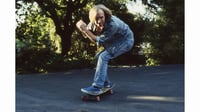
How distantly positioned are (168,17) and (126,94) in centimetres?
545

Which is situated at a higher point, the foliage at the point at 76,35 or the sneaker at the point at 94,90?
the foliage at the point at 76,35

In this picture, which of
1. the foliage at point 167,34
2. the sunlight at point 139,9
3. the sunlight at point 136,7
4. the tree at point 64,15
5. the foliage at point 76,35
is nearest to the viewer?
the foliage at point 76,35

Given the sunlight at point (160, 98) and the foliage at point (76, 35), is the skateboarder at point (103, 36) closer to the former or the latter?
the sunlight at point (160, 98)

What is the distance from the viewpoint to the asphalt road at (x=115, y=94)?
3.92 m

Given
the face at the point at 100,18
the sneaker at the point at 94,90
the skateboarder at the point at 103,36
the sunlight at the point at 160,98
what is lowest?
the sunlight at the point at 160,98

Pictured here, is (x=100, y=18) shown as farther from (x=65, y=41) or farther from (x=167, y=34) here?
(x=65, y=41)

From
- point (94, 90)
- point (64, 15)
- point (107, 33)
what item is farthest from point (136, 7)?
point (94, 90)

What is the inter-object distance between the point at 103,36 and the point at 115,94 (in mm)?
778

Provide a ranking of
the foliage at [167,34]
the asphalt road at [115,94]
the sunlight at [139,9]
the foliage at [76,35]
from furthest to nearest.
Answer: the sunlight at [139,9]
the foliage at [167,34]
the foliage at [76,35]
the asphalt road at [115,94]

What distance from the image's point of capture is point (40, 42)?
36.5 feet

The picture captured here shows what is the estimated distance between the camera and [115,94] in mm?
4695

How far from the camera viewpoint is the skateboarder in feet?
14.1

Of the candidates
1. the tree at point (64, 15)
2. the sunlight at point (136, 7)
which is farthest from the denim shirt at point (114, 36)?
the sunlight at point (136, 7)
